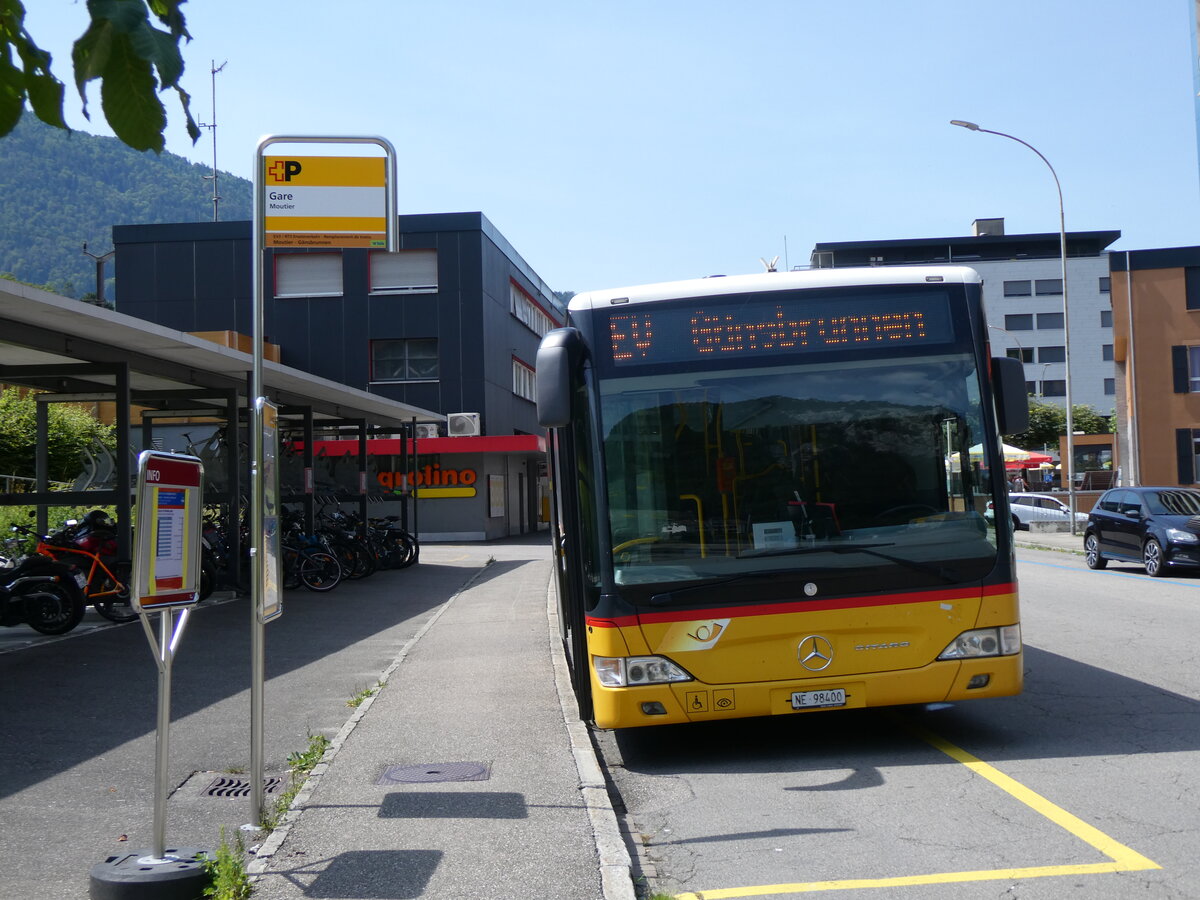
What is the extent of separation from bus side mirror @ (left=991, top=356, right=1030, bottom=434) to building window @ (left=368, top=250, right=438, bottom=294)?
37.2m

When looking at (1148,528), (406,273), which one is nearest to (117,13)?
(1148,528)

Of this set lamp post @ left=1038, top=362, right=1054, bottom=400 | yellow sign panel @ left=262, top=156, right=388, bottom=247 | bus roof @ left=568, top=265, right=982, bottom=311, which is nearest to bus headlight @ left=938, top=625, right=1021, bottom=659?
bus roof @ left=568, top=265, right=982, bottom=311

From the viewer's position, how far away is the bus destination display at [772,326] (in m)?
7.32

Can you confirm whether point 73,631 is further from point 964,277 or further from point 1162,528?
point 1162,528

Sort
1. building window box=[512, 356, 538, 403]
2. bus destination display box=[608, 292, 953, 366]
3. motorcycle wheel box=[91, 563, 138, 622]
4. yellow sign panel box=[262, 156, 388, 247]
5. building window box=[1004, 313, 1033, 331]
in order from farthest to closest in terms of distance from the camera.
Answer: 1. building window box=[1004, 313, 1033, 331]
2. building window box=[512, 356, 538, 403]
3. motorcycle wheel box=[91, 563, 138, 622]
4. bus destination display box=[608, 292, 953, 366]
5. yellow sign panel box=[262, 156, 388, 247]

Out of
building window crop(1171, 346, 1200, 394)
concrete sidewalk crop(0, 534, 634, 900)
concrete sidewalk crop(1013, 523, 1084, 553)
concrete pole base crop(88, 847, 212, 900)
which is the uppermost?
building window crop(1171, 346, 1200, 394)

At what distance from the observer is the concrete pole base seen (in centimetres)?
457

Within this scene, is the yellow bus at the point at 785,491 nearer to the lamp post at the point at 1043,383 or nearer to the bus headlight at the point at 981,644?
the bus headlight at the point at 981,644

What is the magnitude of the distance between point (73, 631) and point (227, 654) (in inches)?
120

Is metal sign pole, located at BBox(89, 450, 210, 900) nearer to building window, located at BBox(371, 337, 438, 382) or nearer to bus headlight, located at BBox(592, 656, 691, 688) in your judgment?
bus headlight, located at BBox(592, 656, 691, 688)

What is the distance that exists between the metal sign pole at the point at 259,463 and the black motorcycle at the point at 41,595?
28.7 feet

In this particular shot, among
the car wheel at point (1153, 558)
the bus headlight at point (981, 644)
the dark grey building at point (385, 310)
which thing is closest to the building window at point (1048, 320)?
the dark grey building at point (385, 310)

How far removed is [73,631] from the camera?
47.7ft

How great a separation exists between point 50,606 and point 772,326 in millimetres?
9783
